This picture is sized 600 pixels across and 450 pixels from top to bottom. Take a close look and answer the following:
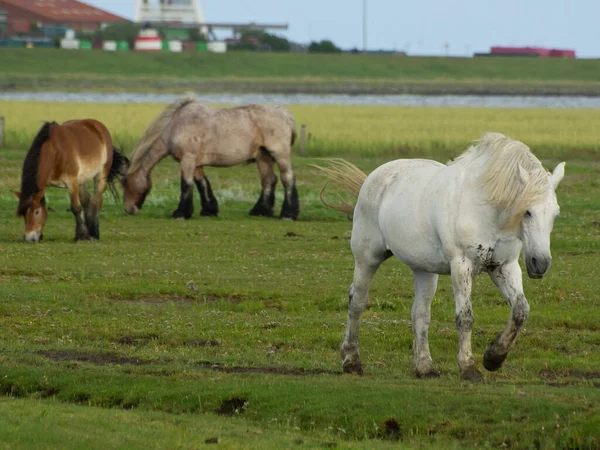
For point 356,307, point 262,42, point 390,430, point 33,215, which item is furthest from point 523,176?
point 262,42

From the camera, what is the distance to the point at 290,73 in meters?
138

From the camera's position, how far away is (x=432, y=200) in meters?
10.3

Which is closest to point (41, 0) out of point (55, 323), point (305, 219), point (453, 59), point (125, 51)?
point (125, 51)

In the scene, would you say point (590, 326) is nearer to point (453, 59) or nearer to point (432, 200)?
point (432, 200)

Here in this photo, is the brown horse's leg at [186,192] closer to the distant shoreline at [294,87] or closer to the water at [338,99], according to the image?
the water at [338,99]

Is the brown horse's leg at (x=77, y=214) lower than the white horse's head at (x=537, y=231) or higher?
lower

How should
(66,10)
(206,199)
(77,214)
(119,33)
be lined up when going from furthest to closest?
(66,10)
(119,33)
(206,199)
(77,214)

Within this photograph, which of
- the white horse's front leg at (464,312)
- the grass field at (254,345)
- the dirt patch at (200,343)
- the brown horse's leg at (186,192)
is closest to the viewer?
the grass field at (254,345)

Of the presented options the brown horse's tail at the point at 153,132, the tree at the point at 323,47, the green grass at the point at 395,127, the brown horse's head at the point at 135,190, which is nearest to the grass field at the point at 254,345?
the brown horse's head at the point at 135,190

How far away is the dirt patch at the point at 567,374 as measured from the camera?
11.1 metres

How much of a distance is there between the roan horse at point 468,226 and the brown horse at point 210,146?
588 inches

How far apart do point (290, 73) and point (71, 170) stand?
118387 mm

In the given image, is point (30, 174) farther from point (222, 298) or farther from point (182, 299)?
point (222, 298)

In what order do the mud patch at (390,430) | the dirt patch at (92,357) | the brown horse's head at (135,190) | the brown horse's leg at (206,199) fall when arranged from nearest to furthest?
the mud patch at (390,430) → the dirt patch at (92,357) → the brown horse's leg at (206,199) → the brown horse's head at (135,190)
